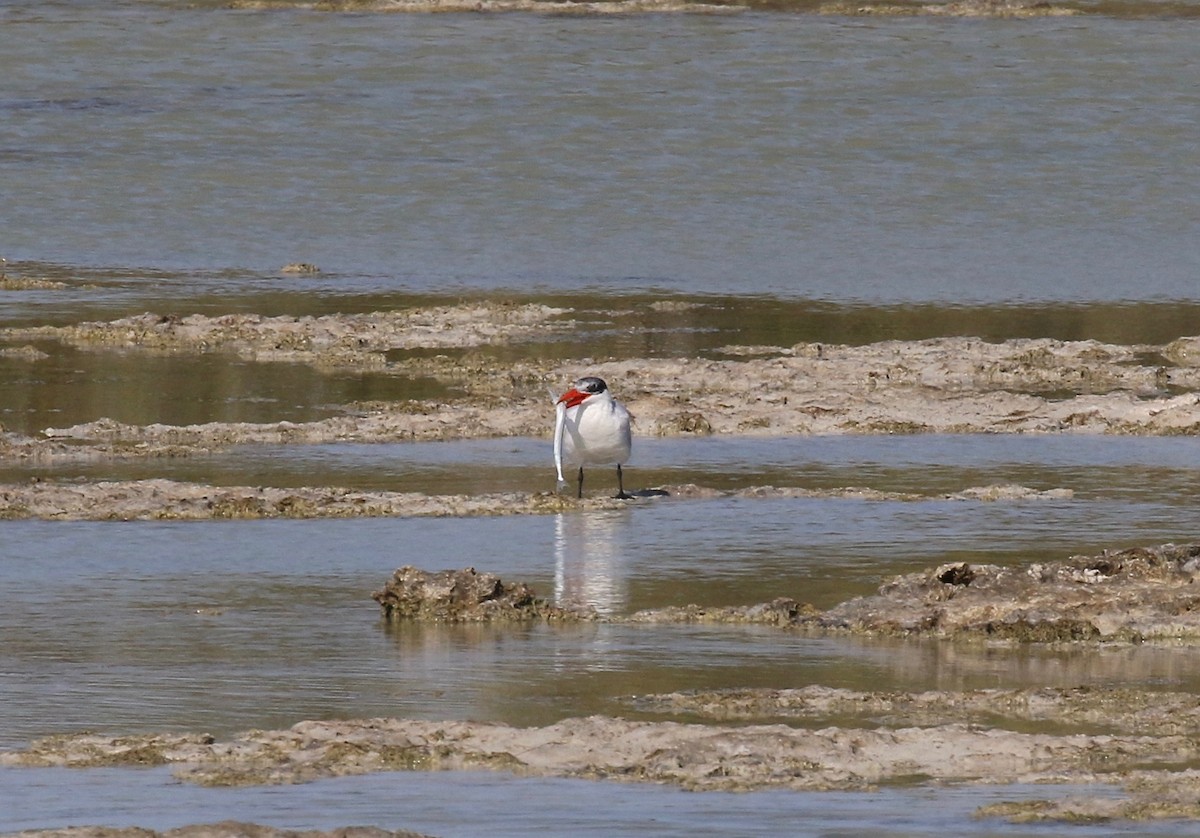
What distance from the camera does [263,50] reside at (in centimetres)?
3916

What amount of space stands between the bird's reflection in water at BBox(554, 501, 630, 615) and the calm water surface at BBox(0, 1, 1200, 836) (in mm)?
43

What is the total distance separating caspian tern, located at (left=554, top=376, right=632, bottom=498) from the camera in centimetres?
1267

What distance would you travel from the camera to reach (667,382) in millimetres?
16531

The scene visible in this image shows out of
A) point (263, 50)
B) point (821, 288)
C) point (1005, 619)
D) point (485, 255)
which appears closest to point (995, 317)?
point (821, 288)

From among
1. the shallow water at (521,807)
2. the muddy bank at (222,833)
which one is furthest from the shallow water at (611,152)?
the muddy bank at (222,833)

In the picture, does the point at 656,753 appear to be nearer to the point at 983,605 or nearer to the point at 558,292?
the point at 983,605

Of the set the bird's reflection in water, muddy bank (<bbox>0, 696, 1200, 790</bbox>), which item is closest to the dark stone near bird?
the bird's reflection in water

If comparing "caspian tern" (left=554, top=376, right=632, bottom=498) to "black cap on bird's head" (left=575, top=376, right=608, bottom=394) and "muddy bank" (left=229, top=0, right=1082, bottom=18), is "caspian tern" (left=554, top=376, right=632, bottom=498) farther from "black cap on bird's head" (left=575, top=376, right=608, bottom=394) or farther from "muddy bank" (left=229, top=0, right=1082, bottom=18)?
"muddy bank" (left=229, top=0, right=1082, bottom=18)

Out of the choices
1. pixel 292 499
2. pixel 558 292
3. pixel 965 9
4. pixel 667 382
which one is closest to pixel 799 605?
pixel 292 499

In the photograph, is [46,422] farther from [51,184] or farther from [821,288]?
[51,184]

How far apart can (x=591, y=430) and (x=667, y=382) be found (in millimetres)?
3913

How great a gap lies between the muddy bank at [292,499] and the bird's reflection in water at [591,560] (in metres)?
0.35

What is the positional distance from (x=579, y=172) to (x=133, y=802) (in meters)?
22.4

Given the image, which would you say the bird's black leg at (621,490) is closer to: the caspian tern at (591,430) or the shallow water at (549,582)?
the caspian tern at (591,430)
